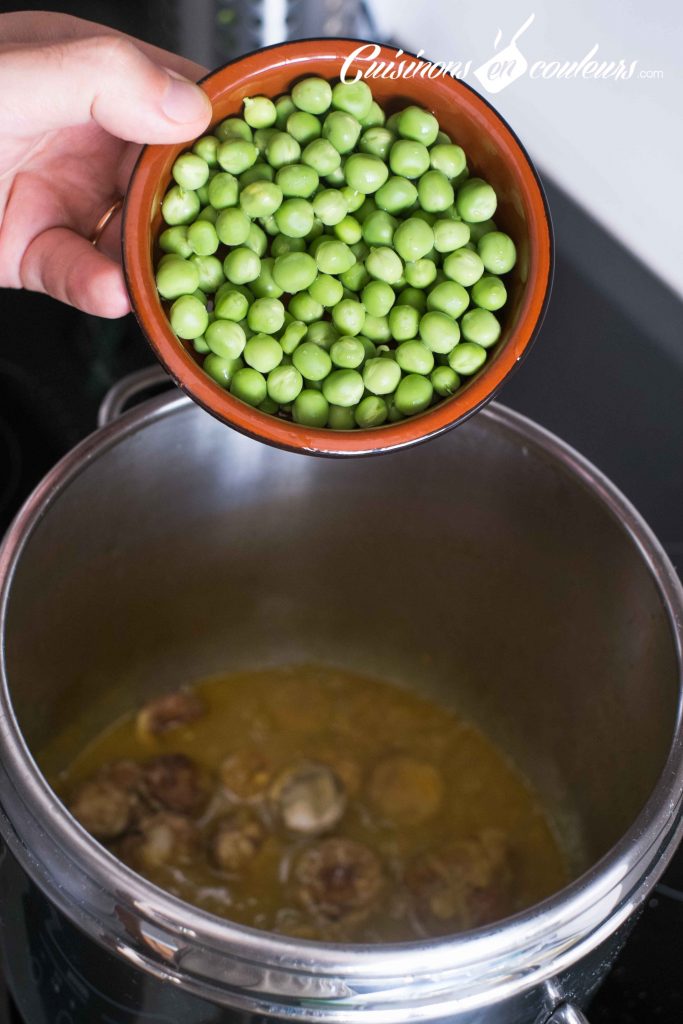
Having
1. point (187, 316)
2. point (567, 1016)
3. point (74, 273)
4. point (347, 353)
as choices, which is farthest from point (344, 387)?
point (567, 1016)

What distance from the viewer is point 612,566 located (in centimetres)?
93

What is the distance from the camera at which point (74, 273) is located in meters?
0.97

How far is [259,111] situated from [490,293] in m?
0.23

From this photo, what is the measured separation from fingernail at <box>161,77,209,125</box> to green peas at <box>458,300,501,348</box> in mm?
254

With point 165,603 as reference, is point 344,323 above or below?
above

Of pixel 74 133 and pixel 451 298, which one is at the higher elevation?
pixel 451 298

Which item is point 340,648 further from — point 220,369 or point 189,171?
point 189,171

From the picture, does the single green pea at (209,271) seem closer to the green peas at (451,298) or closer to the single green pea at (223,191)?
the single green pea at (223,191)

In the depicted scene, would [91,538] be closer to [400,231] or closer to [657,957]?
[400,231]

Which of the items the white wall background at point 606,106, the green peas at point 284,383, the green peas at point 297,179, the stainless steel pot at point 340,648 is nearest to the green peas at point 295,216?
the green peas at point 297,179

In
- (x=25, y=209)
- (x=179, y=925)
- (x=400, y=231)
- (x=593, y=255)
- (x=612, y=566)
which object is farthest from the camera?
(x=593, y=255)

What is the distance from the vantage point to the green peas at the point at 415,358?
2.56ft

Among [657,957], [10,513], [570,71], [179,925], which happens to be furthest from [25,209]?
[657,957]

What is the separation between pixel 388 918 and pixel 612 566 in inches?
16.9
